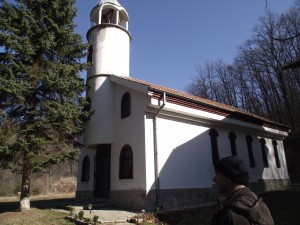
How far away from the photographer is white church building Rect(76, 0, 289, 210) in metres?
12.1

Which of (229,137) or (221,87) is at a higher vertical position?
(221,87)

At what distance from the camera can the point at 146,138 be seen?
1196cm

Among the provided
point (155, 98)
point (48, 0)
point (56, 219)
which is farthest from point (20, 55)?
point (56, 219)

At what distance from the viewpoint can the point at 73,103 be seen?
41.3 ft

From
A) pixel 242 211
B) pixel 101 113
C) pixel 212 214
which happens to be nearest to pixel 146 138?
pixel 101 113

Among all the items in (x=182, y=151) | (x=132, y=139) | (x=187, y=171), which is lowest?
(x=187, y=171)

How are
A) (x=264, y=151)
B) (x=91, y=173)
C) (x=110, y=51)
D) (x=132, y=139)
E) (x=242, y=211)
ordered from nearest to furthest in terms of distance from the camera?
(x=242, y=211)
(x=132, y=139)
(x=91, y=173)
(x=110, y=51)
(x=264, y=151)

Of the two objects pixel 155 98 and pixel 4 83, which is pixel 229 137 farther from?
pixel 4 83

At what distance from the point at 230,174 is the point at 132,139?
10.5m

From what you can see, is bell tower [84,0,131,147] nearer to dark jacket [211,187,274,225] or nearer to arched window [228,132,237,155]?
arched window [228,132,237,155]

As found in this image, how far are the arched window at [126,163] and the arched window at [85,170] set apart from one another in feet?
12.0

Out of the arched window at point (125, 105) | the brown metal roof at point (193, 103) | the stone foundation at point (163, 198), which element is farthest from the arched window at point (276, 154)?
the arched window at point (125, 105)

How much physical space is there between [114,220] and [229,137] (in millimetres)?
9570

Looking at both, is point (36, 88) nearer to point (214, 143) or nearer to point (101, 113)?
point (101, 113)
